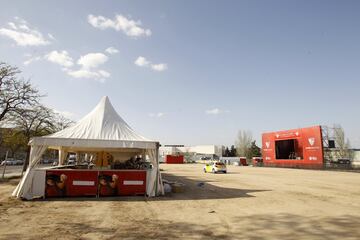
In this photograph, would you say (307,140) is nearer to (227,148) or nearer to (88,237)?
(88,237)

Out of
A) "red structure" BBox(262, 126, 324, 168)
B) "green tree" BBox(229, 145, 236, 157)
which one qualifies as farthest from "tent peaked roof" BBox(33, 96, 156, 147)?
"green tree" BBox(229, 145, 236, 157)

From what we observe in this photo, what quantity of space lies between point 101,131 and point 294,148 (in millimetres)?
43132

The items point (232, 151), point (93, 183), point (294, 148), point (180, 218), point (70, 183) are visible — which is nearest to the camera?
point (180, 218)

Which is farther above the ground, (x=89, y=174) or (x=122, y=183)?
(x=89, y=174)

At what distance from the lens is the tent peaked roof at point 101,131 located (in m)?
13.2

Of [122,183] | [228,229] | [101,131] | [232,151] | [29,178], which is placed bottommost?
[228,229]

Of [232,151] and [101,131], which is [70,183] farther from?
[232,151]

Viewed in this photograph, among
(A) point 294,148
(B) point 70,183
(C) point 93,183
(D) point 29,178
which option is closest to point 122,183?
(C) point 93,183

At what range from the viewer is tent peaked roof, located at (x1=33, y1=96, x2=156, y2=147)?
519 inches

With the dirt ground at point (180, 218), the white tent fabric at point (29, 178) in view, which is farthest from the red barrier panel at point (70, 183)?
the dirt ground at point (180, 218)

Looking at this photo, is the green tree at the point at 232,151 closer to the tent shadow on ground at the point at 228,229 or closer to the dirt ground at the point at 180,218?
the dirt ground at the point at 180,218

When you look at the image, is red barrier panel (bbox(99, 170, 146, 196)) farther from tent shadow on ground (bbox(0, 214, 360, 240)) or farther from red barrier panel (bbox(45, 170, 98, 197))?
tent shadow on ground (bbox(0, 214, 360, 240))

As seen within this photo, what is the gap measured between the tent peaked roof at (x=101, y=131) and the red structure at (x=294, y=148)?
36.8 meters

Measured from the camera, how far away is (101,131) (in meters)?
14.3
